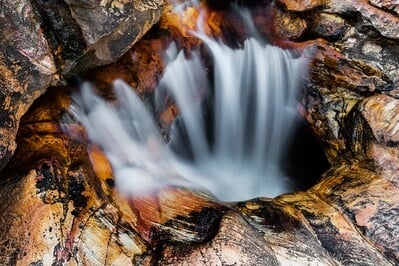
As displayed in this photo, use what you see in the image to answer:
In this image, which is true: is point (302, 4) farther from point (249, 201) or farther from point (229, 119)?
point (249, 201)

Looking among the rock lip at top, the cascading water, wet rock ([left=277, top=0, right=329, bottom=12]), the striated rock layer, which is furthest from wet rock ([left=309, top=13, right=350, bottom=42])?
the rock lip at top

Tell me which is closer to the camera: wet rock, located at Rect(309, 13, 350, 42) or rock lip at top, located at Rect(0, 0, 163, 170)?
rock lip at top, located at Rect(0, 0, 163, 170)

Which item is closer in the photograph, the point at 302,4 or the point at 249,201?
the point at 249,201

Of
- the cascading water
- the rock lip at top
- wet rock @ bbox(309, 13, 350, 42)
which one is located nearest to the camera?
the rock lip at top

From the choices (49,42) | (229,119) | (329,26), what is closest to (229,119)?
(229,119)

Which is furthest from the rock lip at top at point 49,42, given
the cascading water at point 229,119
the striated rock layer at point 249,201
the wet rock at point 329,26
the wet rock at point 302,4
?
the wet rock at point 329,26

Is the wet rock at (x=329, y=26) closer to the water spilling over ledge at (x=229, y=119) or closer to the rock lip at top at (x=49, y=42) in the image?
the water spilling over ledge at (x=229, y=119)

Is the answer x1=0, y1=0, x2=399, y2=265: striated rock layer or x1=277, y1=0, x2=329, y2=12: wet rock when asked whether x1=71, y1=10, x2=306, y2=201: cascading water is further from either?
x1=277, y1=0, x2=329, y2=12: wet rock
